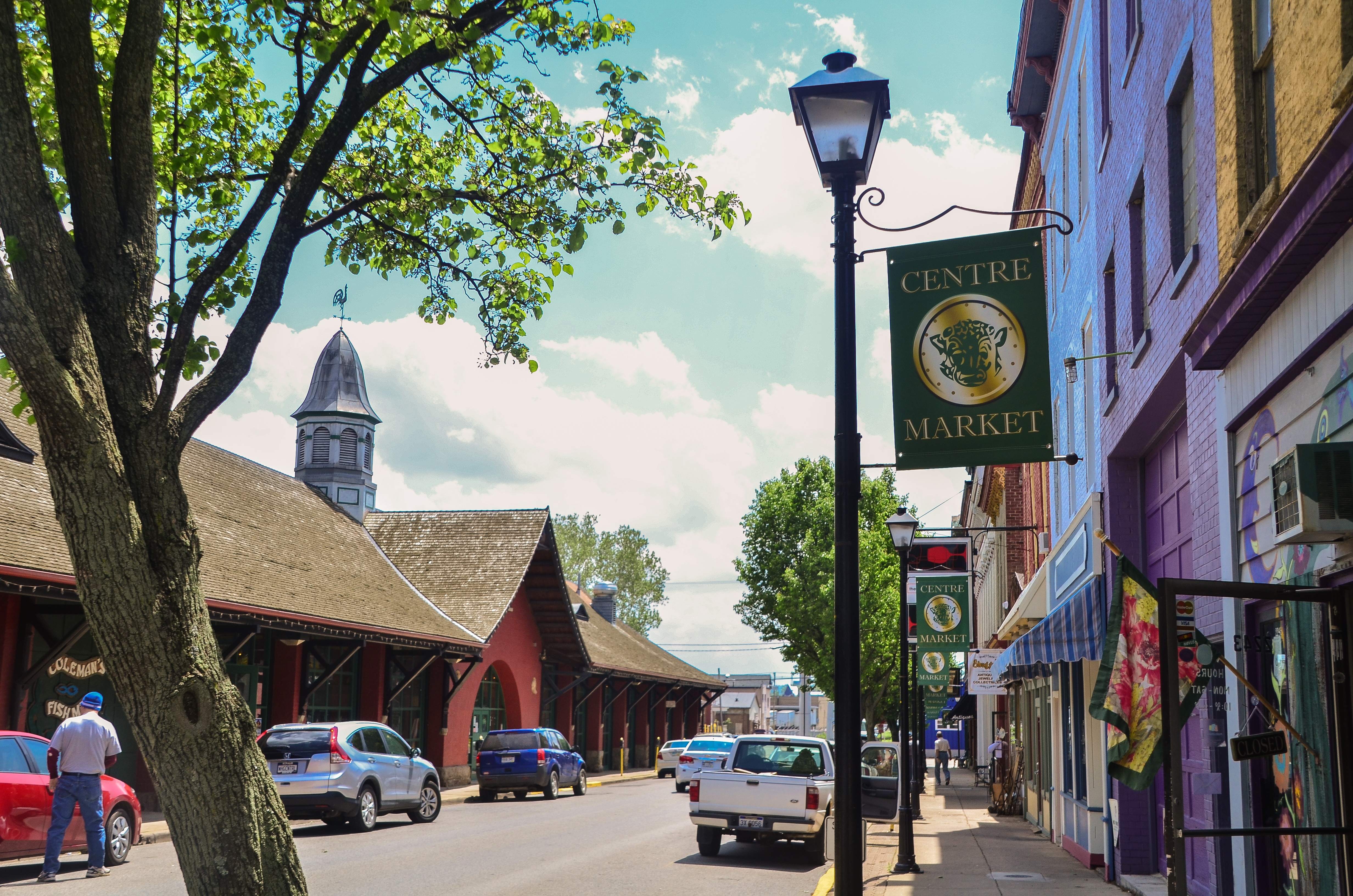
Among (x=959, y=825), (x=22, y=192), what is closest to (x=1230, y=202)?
(x=22, y=192)

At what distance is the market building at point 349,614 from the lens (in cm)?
1852

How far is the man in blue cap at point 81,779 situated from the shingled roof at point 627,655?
24.5 metres

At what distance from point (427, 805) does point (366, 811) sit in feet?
7.81

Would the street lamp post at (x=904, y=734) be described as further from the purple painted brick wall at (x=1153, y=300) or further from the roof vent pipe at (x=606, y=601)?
the roof vent pipe at (x=606, y=601)

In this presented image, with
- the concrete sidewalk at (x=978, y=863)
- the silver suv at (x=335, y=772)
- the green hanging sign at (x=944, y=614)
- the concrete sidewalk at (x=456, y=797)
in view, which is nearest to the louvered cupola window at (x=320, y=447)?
the concrete sidewalk at (x=456, y=797)

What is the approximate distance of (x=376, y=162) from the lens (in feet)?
33.3

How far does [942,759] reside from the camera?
43.5m

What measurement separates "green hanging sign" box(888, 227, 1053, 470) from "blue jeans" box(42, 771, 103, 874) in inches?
396

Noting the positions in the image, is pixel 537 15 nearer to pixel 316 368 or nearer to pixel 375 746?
pixel 375 746

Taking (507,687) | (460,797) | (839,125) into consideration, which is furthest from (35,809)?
(507,687)

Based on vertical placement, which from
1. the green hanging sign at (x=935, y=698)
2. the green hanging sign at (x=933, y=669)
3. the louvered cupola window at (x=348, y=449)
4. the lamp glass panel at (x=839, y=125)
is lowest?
the green hanging sign at (x=935, y=698)

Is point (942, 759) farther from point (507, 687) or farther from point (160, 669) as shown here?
point (160, 669)

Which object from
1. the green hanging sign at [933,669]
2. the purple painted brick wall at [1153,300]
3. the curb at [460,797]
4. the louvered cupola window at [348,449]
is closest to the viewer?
the purple painted brick wall at [1153,300]

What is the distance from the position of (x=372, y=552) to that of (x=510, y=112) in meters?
26.9
